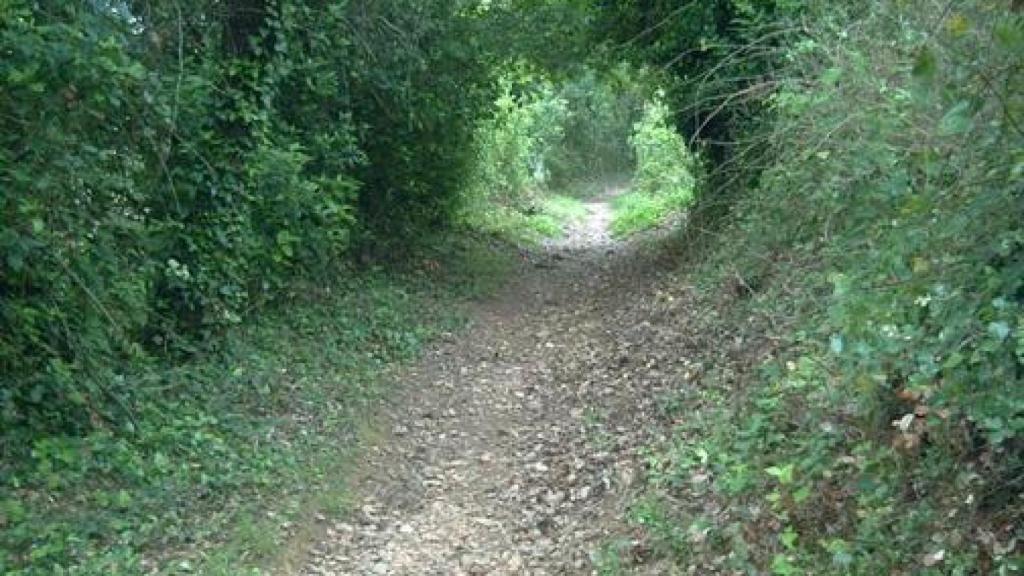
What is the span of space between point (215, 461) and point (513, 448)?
241 centimetres

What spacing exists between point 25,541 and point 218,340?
10.8 feet

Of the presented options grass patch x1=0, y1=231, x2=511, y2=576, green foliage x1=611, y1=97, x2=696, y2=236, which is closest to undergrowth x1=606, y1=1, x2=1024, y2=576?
grass patch x1=0, y1=231, x2=511, y2=576

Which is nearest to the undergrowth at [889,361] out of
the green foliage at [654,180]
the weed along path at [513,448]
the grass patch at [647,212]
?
the weed along path at [513,448]

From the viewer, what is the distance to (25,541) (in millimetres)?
5422

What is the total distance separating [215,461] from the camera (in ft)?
22.4

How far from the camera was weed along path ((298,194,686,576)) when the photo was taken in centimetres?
619

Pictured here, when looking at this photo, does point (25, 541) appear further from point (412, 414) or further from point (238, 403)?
point (412, 414)

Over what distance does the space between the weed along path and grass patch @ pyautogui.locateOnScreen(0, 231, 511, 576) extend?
36cm

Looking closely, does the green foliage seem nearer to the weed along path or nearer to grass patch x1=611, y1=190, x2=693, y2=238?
grass patch x1=611, y1=190, x2=693, y2=238

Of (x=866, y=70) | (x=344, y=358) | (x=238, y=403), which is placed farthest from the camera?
(x=344, y=358)

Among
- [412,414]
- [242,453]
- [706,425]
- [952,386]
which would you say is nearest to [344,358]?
[412,414]

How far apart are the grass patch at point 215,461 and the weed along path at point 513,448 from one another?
1.17 ft

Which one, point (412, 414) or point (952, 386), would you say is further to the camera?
point (412, 414)

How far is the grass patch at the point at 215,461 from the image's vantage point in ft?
18.4
